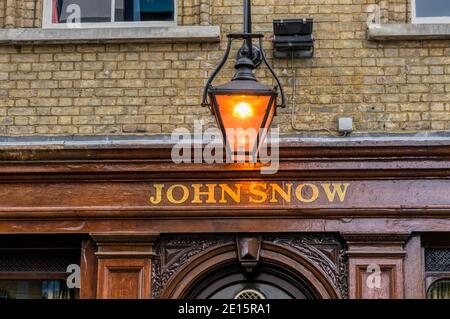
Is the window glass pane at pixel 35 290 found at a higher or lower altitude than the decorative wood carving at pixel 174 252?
lower

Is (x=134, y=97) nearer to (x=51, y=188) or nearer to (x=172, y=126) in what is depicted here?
(x=172, y=126)

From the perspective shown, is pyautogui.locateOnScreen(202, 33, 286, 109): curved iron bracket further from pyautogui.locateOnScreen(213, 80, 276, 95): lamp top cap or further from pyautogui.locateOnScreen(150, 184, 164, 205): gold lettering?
pyautogui.locateOnScreen(150, 184, 164, 205): gold lettering

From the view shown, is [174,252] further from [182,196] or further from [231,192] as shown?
[231,192]

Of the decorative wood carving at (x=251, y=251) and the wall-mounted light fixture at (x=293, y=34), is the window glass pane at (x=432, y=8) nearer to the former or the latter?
the wall-mounted light fixture at (x=293, y=34)

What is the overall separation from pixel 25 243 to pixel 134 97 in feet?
5.09

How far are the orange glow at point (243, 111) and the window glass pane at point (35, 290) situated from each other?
2293 millimetres

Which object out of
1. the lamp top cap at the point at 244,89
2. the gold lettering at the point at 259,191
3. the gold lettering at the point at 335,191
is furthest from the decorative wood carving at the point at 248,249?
the lamp top cap at the point at 244,89

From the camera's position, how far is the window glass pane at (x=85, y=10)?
896cm

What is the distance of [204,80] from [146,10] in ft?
2.96

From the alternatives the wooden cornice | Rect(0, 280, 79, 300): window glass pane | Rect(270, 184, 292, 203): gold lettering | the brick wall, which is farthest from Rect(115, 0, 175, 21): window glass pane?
Rect(0, 280, 79, 300): window glass pane

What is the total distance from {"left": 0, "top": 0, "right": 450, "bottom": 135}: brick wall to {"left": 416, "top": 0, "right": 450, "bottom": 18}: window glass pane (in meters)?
0.25

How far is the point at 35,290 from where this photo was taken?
8648 mm

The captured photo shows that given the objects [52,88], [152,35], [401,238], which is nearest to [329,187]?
[401,238]

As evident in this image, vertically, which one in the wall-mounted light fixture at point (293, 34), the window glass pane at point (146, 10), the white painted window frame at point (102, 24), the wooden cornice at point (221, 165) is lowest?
the wooden cornice at point (221, 165)
